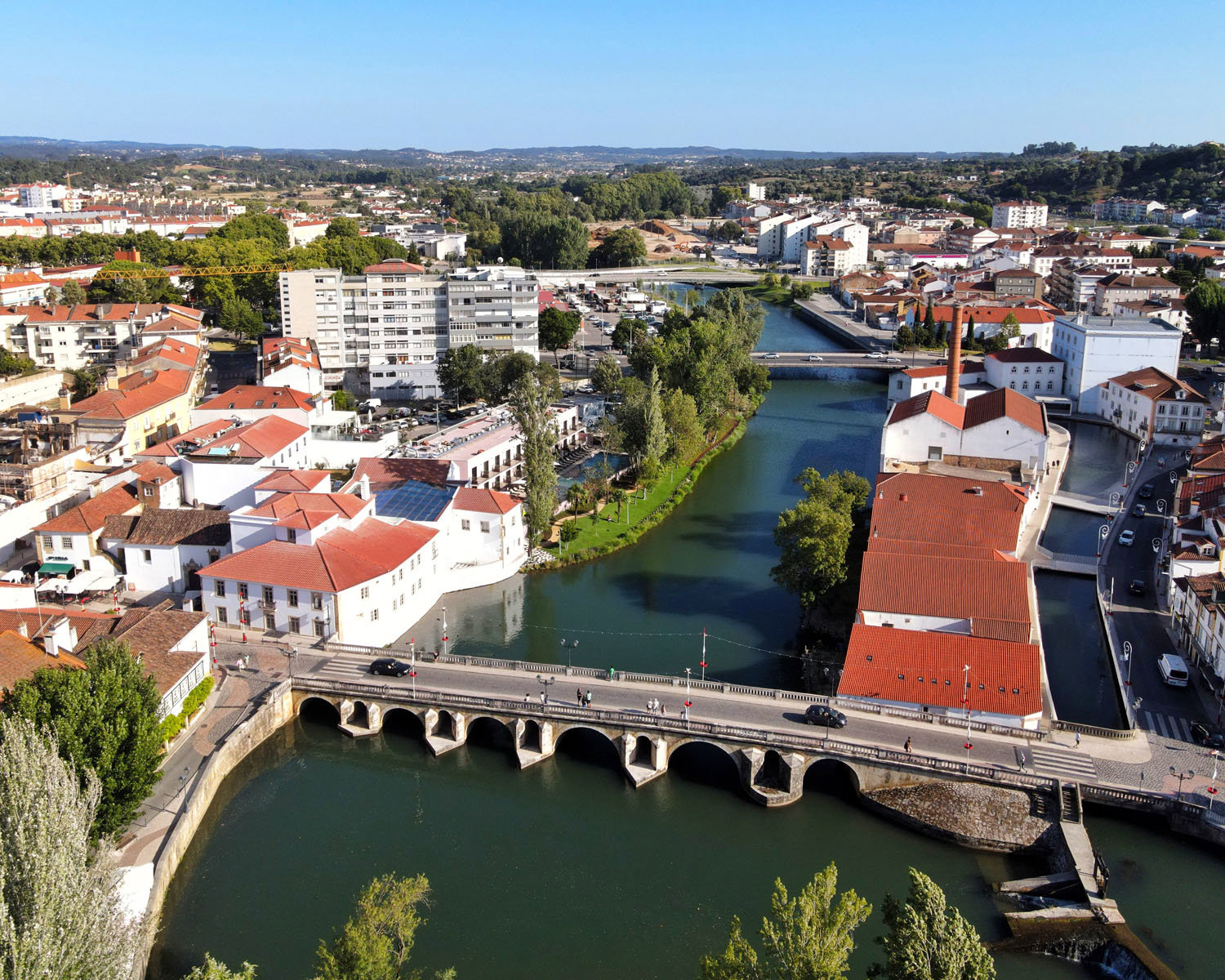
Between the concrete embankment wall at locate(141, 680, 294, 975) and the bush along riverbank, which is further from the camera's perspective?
the bush along riverbank

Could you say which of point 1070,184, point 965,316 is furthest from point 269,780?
point 1070,184

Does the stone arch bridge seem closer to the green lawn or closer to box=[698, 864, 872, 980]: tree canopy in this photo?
box=[698, 864, 872, 980]: tree canopy

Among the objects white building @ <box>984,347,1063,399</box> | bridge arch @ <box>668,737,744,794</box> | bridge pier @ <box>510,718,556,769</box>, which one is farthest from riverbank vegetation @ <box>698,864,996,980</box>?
white building @ <box>984,347,1063,399</box>

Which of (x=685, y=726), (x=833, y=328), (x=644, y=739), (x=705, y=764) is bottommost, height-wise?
(x=705, y=764)

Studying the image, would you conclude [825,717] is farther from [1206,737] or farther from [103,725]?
[103,725]

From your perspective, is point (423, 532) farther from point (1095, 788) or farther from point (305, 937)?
point (1095, 788)

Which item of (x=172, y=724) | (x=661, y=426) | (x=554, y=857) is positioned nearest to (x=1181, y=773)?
(x=554, y=857)
